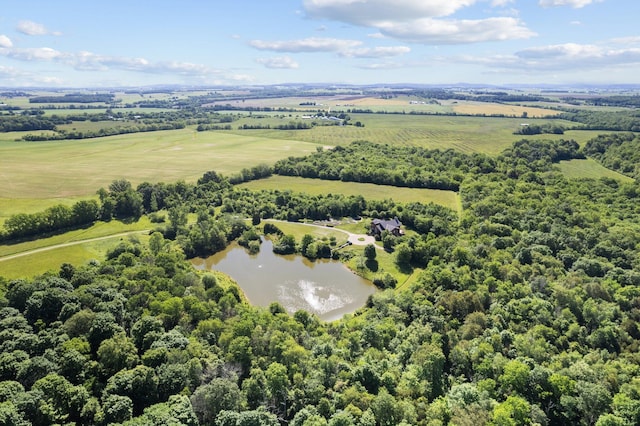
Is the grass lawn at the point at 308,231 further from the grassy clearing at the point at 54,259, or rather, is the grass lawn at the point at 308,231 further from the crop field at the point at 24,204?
the crop field at the point at 24,204

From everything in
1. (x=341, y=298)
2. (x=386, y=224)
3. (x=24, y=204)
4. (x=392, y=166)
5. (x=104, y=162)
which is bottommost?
(x=341, y=298)

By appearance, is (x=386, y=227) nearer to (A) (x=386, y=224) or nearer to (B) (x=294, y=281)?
(A) (x=386, y=224)

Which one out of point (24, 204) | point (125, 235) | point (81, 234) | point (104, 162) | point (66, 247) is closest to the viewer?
point (66, 247)

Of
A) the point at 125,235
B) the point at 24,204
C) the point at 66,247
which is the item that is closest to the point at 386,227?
the point at 125,235

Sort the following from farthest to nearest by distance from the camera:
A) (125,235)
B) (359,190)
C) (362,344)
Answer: (359,190)
(125,235)
(362,344)

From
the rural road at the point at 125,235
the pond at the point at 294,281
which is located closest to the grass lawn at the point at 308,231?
the rural road at the point at 125,235

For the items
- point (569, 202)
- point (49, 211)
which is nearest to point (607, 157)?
point (569, 202)
